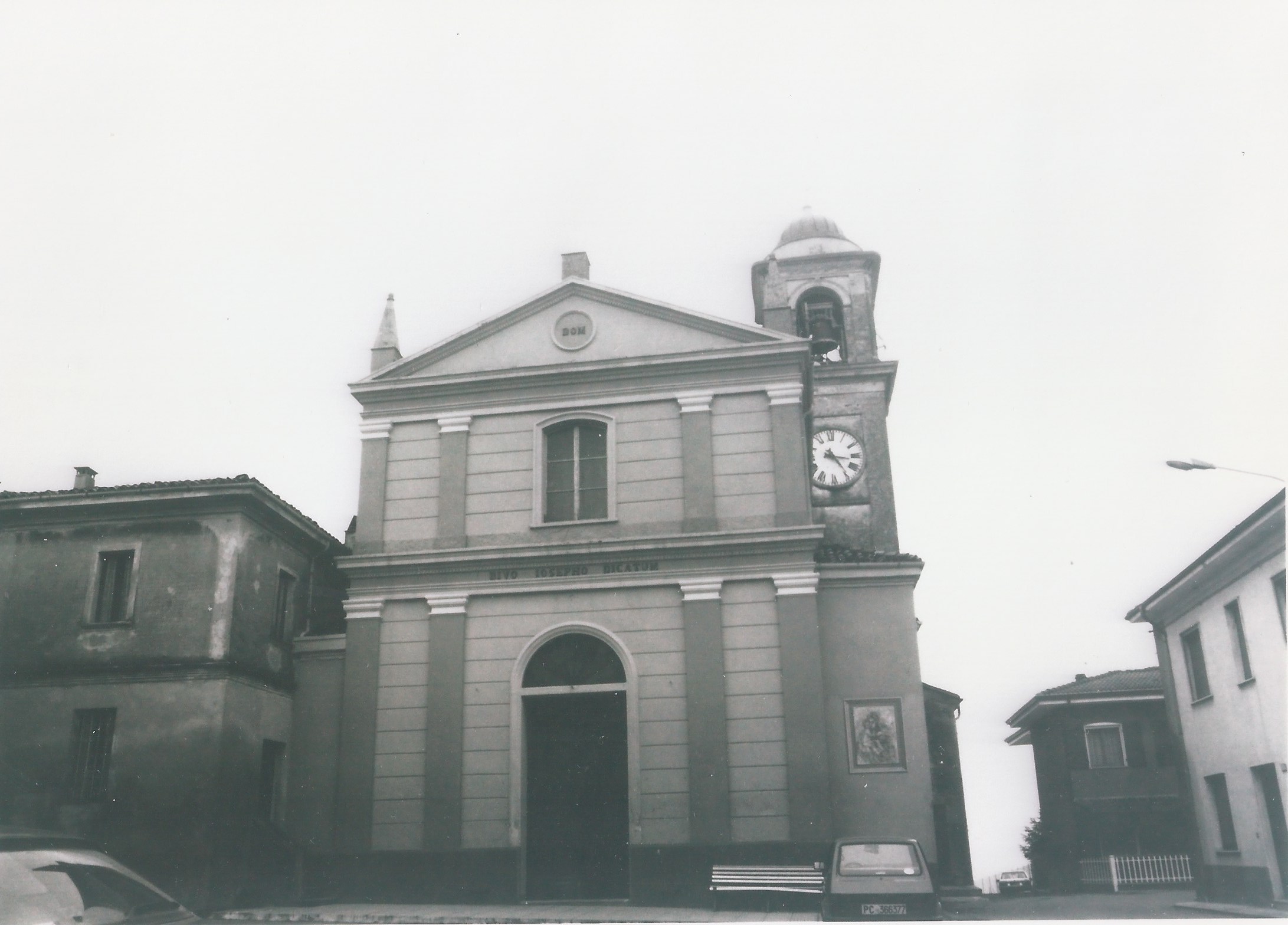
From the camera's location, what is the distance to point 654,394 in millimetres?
18828

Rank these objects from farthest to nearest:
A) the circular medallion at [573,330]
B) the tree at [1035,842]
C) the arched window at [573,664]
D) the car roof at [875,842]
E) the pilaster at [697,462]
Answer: the tree at [1035,842]
the circular medallion at [573,330]
the pilaster at [697,462]
the arched window at [573,664]
the car roof at [875,842]

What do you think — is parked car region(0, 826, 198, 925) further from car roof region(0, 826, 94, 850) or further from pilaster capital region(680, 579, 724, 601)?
pilaster capital region(680, 579, 724, 601)

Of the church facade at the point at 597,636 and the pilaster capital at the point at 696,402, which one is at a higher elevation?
the pilaster capital at the point at 696,402

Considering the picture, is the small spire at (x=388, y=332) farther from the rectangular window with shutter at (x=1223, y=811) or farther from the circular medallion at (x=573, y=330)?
the rectangular window with shutter at (x=1223, y=811)

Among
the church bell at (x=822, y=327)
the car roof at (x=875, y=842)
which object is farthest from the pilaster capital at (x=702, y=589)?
the church bell at (x=822, y=327)

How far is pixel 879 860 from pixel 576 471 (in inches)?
319

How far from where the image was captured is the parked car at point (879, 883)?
43.8 feet

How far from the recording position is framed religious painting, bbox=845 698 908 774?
17094mm

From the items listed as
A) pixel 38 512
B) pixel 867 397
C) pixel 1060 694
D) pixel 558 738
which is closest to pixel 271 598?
pixel 38 512

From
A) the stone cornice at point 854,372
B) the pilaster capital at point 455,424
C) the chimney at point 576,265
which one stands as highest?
the stone cornice at point 854,372

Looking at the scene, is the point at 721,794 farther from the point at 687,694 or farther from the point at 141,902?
the point at 141,902

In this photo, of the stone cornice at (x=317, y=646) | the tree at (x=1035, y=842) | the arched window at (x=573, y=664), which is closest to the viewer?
the arched window at (x=573, y=664)

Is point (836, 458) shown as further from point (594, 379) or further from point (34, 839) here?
point (34, 839)

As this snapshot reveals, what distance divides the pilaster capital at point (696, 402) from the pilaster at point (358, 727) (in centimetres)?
625
